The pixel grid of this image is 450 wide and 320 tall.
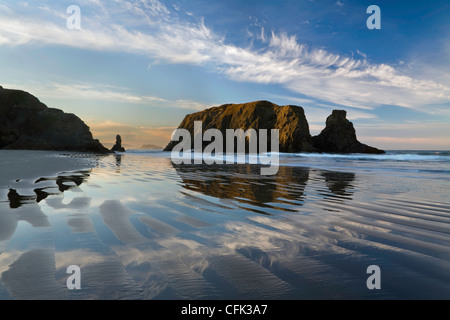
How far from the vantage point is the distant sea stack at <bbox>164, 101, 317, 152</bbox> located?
89812 mm

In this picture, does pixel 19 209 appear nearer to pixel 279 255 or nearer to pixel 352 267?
pixel 279 255

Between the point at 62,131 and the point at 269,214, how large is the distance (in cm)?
9418

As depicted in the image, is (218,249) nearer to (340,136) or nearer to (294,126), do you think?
(294,126)

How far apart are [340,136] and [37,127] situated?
107m

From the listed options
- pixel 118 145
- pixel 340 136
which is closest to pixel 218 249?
pixel 118 145

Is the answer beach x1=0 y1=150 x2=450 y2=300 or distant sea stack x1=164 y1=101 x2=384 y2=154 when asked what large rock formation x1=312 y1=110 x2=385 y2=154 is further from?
beach x1=0 y1=150 x2=450 y2=300

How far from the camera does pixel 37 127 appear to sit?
81.1 m

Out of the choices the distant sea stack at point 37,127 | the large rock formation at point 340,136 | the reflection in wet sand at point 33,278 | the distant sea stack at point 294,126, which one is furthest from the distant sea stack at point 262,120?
the reflection in wet sand at point 33,278

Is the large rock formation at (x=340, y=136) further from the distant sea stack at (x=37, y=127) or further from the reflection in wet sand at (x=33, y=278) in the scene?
the reflection in wet sand at (x=33, y=278)

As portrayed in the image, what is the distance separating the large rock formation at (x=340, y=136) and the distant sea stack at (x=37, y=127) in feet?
265

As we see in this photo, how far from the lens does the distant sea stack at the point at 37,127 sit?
74250 mm

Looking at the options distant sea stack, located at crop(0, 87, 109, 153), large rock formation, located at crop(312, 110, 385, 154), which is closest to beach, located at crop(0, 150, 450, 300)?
distant sea stack, located at crop(0, 87, 109, 153)
